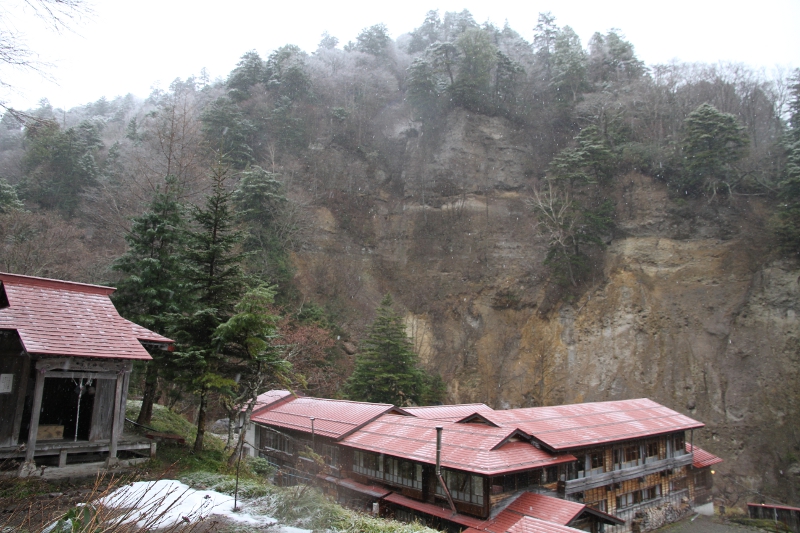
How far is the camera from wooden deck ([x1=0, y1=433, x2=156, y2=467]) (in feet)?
34.5

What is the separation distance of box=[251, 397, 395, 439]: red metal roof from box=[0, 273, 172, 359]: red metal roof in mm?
8325

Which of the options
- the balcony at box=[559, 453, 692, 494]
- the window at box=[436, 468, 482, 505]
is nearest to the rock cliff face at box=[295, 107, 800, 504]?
the balcony at box=[559, 453, 692, 494]

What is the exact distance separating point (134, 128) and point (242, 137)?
52.0 feet

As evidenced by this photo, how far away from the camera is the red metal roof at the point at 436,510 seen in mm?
14070

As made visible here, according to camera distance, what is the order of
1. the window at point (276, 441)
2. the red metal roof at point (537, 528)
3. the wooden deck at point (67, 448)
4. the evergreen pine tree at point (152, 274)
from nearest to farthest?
the wooden deck at point (67, 448)
the red metal roof at point (537, 528)
the evergreen pine tree at point (152, 274)
the window at point (276, 441)

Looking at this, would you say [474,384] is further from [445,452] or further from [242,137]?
[242,137]

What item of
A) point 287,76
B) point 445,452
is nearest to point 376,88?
point 287,76

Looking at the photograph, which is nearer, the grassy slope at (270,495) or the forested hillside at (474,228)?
the grassy slope at (270,495)

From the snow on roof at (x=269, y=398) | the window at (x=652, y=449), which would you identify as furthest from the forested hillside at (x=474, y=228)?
the window at (x=652, y=449)

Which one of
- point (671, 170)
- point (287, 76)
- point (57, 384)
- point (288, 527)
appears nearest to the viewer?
point (288, 527)

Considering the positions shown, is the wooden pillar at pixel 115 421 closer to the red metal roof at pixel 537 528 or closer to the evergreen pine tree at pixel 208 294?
the evergreen pine tree at pixel 208 294

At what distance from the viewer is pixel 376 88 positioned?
154 ft

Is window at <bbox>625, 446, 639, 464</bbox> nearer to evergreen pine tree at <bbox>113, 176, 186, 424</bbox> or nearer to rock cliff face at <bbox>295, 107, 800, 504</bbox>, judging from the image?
rock cliff face at <bbox>295, 107, 800, 504</bbox>

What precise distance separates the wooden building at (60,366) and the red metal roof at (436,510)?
8.11m
